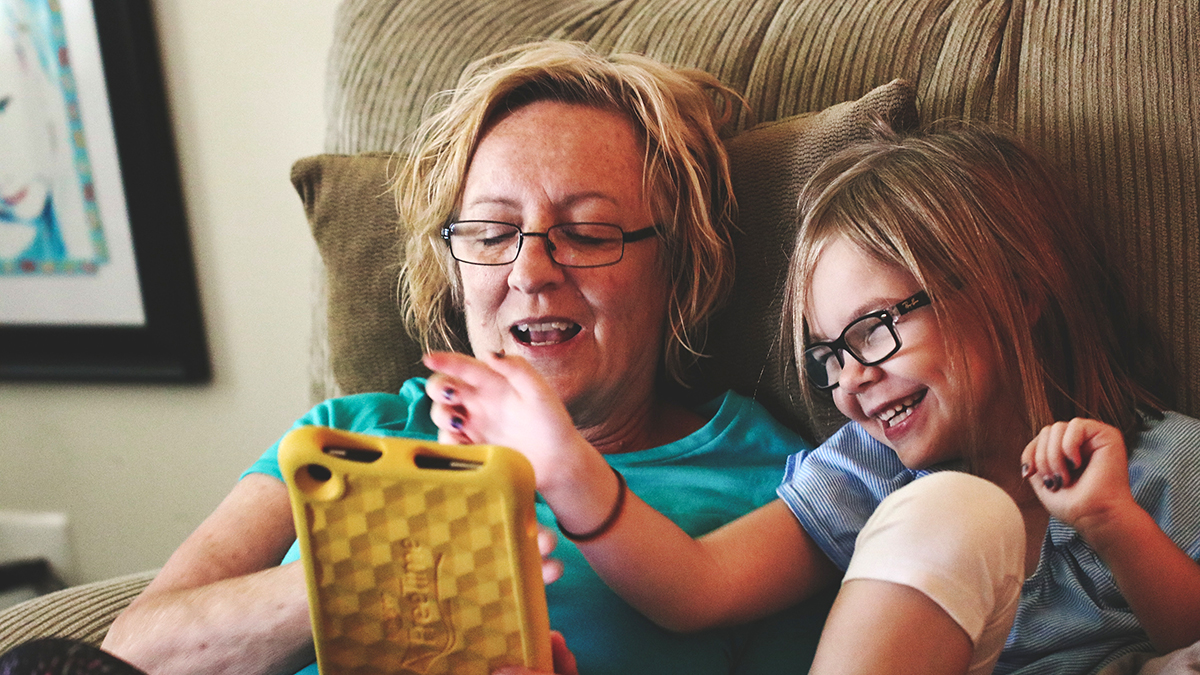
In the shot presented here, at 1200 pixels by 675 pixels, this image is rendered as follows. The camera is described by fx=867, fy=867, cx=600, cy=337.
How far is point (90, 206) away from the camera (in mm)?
1841

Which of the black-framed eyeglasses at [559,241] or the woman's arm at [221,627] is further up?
the black-framed eyeglasses at [559,241]

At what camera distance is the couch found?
907mm

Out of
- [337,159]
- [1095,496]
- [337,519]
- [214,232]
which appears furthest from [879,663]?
[214,232]

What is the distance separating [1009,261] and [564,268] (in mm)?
453

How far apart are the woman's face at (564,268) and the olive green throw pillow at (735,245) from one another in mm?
127

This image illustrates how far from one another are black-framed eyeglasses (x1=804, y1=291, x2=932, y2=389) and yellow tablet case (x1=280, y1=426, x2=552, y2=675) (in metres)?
0.41

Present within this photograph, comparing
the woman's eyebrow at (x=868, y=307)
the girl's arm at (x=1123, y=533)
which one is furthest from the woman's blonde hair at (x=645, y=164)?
the girl's arm at (x=1123, y=533)

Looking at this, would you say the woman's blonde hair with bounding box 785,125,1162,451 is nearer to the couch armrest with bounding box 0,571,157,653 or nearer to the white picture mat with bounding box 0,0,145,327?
the couch armrest with bounding box 0,571,157,653

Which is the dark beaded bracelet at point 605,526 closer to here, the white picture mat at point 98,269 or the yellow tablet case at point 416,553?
the yellow tablet case at point 416,553

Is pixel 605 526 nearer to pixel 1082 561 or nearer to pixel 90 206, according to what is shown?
pixel 1082 561

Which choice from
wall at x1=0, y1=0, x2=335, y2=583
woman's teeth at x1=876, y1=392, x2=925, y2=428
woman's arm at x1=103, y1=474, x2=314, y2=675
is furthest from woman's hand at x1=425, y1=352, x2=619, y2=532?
wall at x1=0, y1=0, x2=335, y2=583

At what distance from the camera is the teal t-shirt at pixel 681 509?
0.82 meters

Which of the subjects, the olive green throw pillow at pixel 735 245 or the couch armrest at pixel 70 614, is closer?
the couch armrest at pixel 70 614

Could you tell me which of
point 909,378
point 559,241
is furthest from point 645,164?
point 909,378
